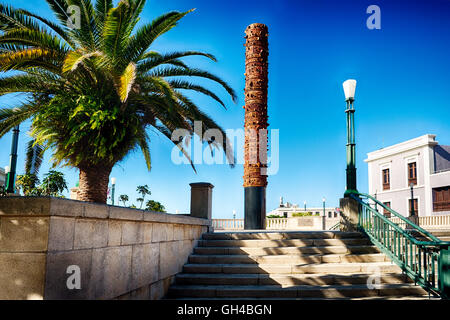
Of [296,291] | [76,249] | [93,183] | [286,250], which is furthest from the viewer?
[93,183]

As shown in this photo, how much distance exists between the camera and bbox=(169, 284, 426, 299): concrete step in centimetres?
701

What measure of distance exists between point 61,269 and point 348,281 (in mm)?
5514

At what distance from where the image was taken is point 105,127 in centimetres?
870

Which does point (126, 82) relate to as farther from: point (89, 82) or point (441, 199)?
point (441, 199)

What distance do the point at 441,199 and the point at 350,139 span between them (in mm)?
27399

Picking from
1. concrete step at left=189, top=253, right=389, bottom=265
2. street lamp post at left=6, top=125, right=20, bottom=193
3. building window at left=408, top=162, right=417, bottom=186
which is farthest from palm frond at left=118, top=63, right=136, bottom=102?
building window at left=408, top=162, right=417, bottom=186

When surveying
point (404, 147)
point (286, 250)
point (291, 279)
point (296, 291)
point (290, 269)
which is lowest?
point (296, 291)

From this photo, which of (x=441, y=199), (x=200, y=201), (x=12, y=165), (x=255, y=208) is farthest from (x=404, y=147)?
(x=12, y=165)

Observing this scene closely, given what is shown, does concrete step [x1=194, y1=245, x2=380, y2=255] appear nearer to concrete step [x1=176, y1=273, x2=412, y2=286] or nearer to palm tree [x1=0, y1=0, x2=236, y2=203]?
concrete step [x1=176, y1=273, x2=412, y2=286]

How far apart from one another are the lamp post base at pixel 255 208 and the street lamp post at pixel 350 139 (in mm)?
3676

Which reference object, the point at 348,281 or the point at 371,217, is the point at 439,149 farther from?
the point at 348,281

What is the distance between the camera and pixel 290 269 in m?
8.02
